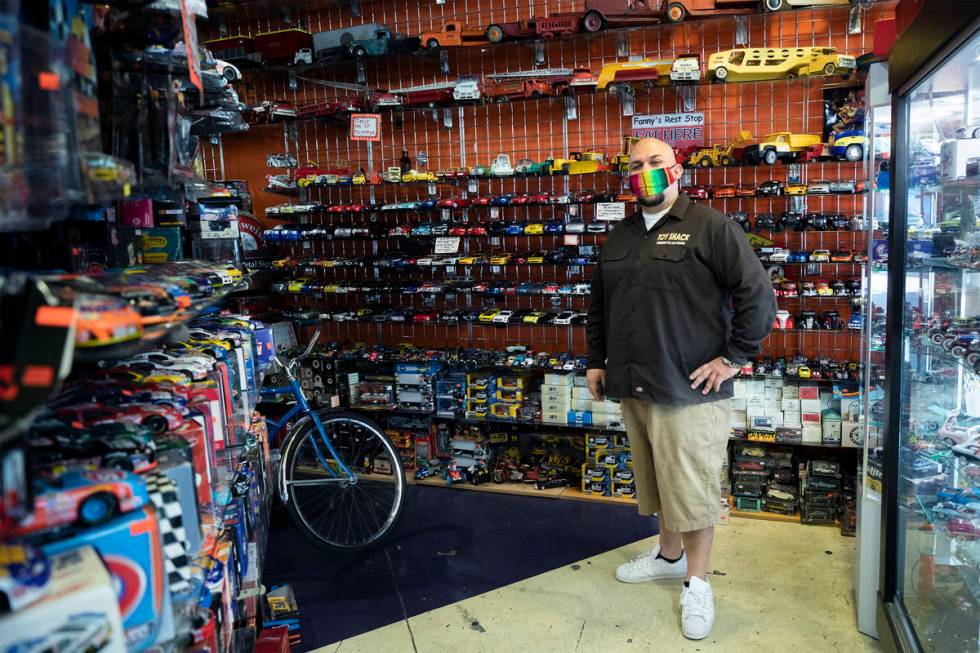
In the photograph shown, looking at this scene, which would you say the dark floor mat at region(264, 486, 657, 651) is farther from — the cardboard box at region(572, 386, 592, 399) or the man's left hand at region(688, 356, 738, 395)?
the man's left hand at region(688, 356, 738, 395)

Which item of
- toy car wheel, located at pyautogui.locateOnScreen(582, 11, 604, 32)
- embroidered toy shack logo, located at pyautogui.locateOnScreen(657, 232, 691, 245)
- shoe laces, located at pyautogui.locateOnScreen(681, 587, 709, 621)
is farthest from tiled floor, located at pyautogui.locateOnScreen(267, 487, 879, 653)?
toy car wheel, located at pyautogui.locateOnScreen(582, 11, 604, 32)

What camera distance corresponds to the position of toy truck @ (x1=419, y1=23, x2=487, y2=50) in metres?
4.70

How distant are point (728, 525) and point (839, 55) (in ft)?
9.18

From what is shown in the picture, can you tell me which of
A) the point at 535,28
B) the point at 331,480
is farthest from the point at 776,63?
the point at 331,480

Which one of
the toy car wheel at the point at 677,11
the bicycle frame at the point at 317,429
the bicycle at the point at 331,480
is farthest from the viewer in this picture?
the toy car wheel at the point at 677,11

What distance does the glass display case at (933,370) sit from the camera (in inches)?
92.3

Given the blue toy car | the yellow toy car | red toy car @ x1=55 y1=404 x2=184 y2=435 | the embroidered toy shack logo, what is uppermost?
the embroidered toy shack logo

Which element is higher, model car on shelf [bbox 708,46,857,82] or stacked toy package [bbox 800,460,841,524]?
model car on shelf [bbox 708,46,857,82]

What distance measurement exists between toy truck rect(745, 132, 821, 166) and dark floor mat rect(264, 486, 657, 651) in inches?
→ 89.6

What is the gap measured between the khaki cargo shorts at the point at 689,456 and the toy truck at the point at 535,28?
264cm

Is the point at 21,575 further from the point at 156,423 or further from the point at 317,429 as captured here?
the point at 317,429

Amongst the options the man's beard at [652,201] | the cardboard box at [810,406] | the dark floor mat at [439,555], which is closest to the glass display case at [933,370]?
the man's beard at [652,201]

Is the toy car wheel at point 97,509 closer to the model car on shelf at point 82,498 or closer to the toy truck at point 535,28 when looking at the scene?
the model car on shelf at point 82,498

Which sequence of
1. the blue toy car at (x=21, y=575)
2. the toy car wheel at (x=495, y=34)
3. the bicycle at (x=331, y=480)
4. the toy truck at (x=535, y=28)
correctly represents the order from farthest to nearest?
1. the toy car wheel at (x=495, y=34)
2. the toy truck at (x=535, y=28)
3. the bicycle at (x=331, y=480)
4. the blue toy car at (x=21, y=575)
